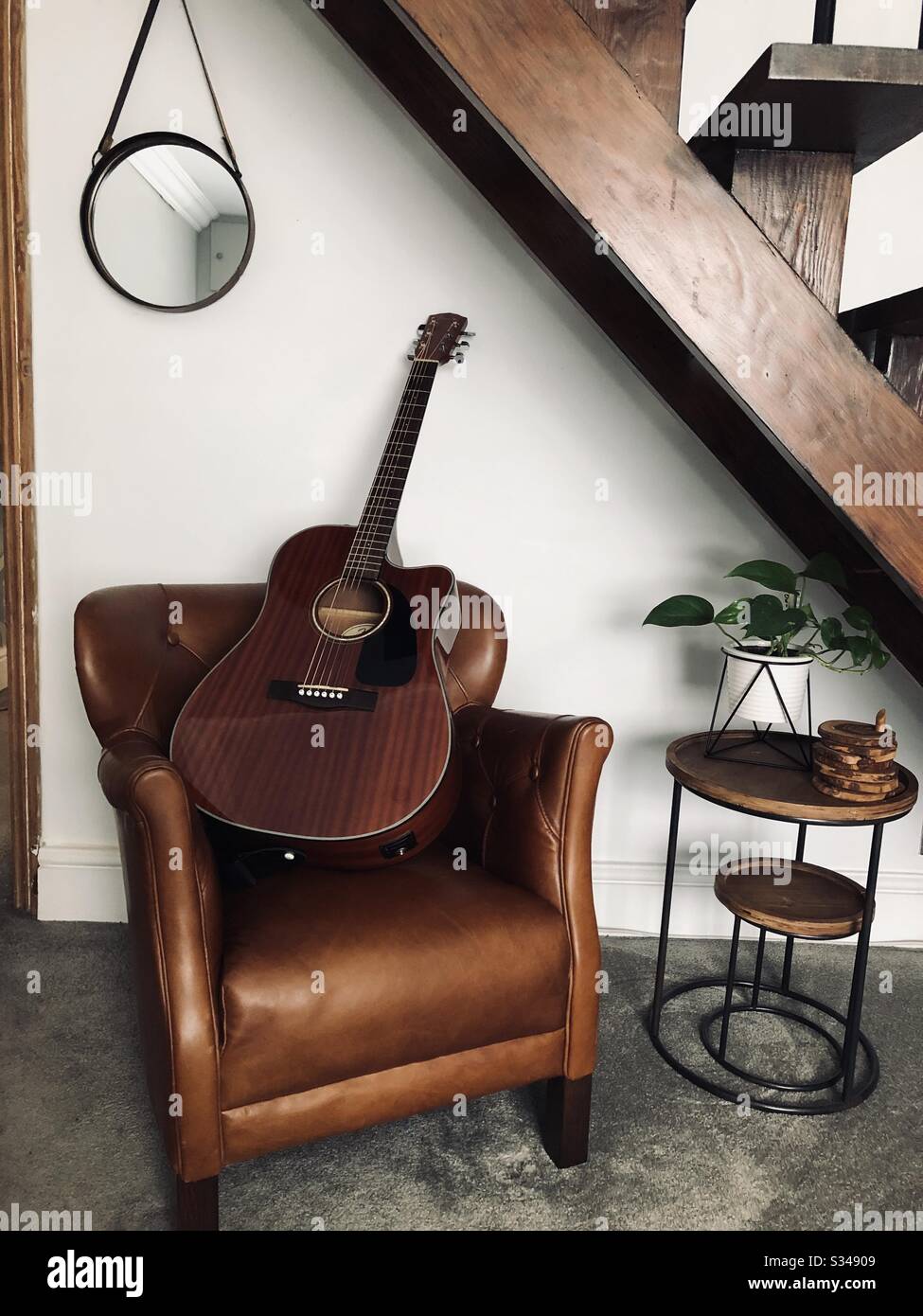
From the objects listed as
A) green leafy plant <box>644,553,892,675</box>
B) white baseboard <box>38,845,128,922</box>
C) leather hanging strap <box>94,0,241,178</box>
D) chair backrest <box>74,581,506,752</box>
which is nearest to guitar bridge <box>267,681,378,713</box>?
chair backrest <box>74,581,506,752</box>

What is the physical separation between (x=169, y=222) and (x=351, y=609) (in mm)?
988

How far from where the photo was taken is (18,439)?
213cm

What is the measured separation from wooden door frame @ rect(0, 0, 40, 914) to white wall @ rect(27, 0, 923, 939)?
0.03 meters

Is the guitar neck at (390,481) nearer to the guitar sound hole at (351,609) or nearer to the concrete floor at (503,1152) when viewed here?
the guitar sound hole at (351,609)

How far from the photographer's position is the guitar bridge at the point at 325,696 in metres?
1.64

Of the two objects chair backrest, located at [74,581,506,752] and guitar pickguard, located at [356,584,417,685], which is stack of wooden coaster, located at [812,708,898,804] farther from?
guitar pickguard, located at [356,584,417,685]

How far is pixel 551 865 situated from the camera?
58.2 inches

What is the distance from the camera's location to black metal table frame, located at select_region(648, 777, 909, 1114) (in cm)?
167

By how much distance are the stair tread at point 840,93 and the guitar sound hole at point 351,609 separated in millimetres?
922

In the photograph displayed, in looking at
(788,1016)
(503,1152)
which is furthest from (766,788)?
(503,1152)

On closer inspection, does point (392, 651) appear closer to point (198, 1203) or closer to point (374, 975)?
point (374, 975)

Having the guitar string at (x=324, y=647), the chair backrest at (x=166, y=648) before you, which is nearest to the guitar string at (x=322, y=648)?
the guitar string at (x=324, y=647)
